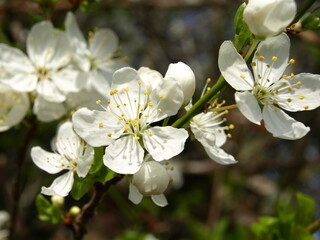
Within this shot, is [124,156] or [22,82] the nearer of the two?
[124,156]

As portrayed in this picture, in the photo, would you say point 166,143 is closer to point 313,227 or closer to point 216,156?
point 216,156

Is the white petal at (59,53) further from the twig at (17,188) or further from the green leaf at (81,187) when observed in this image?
the green leaf at (81,187)

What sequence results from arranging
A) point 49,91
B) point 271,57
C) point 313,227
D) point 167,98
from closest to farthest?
1. point 167,98
2. point 271,57
3. point 313,227
4. point 49,91

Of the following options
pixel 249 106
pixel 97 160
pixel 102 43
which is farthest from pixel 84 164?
pixel 102 43

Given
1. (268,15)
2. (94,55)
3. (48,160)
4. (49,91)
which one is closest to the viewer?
(268,15)

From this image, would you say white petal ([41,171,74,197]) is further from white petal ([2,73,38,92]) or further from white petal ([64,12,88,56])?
white petal ([64,12,88,56])

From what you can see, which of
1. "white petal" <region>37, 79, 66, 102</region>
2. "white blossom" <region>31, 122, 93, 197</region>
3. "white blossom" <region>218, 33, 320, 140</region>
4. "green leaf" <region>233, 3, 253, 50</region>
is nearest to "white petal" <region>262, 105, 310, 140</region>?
"white blossom" <region>218, 33, 320, 140</region>

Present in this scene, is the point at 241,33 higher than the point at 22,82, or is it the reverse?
the point at 241,33
